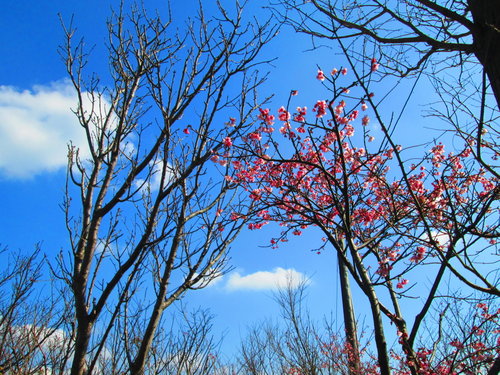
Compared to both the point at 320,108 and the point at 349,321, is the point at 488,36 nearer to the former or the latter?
the point at 320,108

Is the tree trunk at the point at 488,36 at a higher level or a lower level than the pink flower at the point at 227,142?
lower

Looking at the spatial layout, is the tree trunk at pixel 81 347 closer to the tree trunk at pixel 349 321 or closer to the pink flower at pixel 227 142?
the pink flower at pixel 227 142

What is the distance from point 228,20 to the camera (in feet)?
11.6

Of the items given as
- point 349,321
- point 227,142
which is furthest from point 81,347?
point 349,321

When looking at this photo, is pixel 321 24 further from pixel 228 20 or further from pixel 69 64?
pixel 69 64

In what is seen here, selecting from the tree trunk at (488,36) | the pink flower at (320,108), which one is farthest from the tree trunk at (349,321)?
the tree trunk at (488,36)

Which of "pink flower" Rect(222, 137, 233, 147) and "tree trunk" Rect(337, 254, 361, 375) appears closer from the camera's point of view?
"pink flower" Rect(222, 137, 233, 147)

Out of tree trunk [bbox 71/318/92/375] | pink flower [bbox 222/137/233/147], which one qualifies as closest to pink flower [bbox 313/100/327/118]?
pink flower [bbox 222/137/233/147]

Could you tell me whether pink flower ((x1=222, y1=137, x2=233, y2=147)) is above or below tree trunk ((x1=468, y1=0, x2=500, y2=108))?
above

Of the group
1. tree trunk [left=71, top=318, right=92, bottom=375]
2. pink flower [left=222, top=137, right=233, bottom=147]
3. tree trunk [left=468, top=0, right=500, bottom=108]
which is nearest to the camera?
tree trunk [left=468, top=0, right=500, bottom=108]

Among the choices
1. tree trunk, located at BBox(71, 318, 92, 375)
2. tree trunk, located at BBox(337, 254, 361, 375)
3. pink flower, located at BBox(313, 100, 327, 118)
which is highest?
pink flower, located at BBox(313, 100, 327, 118)

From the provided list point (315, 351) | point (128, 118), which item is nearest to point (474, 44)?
point (128, 118)

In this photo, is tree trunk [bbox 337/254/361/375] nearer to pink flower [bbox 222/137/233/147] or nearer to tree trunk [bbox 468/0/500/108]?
pink flower [bbox 222/137/233/147]

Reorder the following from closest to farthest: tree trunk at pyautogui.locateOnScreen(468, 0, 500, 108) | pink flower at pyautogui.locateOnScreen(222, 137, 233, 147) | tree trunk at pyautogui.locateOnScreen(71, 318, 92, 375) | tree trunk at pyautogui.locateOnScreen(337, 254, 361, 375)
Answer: tree trunk at pyautogui.locateOnScreen(468, 0, 500, 108) → tree trunk at pyautogui.locateOnScreen(71, 318, 92, 375) → pink flower at pyautogui.locateOnScreen(222, 137, 233, 147) → tree trunk at pyautogui.locateOnScreen(337, 254, 361, 375)
